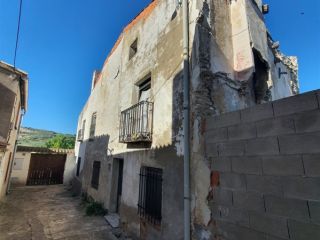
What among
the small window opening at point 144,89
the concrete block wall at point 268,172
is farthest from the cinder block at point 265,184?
the small window opening at point 144,89

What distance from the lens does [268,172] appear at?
8.21ft

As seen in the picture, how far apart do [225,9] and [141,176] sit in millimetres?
4838

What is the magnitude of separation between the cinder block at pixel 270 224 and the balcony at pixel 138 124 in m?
2.95

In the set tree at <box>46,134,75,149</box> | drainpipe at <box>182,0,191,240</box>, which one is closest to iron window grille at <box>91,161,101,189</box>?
drainpipe at <box>182,0,191,240</box>

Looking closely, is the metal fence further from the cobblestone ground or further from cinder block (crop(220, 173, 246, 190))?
cinder block (crop(220, 173, 246, 190))

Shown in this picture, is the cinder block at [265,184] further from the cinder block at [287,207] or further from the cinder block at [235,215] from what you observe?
the cinder block at [235,215]

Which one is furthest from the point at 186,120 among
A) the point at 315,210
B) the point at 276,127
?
the point at 315,210

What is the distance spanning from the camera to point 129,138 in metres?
5.62

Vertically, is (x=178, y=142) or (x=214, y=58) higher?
(x=214, y=58)

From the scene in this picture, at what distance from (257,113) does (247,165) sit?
747mm

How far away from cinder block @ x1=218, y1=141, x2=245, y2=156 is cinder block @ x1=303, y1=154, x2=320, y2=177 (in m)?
0.81

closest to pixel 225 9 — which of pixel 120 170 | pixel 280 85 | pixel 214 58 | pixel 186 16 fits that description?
pixel 186 16

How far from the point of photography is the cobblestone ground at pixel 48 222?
5.59 metres

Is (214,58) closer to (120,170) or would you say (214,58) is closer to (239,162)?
(239,162)
